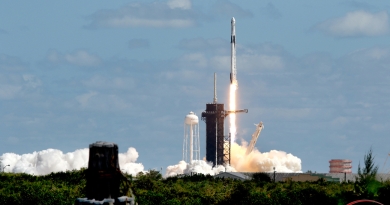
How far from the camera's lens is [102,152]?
1755cm

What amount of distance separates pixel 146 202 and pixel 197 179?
2066 inches

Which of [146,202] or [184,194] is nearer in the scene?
[146,202]

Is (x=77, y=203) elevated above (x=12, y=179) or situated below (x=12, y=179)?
below

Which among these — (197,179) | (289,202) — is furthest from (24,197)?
(197,179)

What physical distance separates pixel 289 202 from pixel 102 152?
83124mm

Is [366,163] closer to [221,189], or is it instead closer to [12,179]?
[221,189]

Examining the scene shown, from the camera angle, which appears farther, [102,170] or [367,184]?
[367,184]

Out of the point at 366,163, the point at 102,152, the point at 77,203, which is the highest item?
the point at 366,163

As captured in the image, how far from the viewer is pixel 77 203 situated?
17250 millimetres

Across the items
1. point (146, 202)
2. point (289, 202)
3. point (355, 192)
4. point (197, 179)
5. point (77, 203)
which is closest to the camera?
point (77, 203)

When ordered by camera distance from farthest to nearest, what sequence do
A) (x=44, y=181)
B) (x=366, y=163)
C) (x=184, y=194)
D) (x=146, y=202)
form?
(x=44, y=181), (x=184, y=194), (x=146, y=202), (x=366, y=163)

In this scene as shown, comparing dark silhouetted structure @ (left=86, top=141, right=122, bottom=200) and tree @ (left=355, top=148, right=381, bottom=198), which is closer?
dark silhouetted structure @ (left=86, top=141, right=122, bottom=200)

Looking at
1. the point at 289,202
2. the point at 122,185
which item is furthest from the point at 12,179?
the point at 122,185

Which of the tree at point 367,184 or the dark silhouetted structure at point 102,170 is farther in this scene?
the tree at point 367,184
